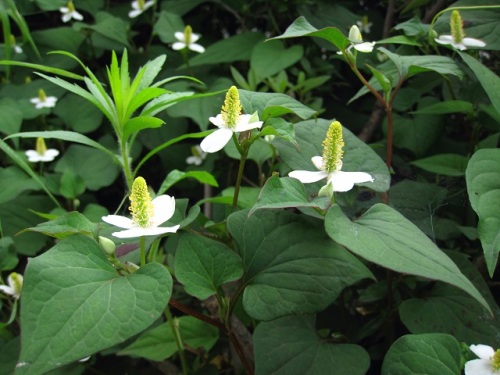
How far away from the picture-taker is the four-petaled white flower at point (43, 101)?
1.35 metres

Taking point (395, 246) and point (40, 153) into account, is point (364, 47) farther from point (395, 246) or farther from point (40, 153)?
point (40, 153)

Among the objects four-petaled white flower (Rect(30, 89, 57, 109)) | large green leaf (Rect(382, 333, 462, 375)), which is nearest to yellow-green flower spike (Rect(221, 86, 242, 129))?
large green leaf (Rect(382, 333, 462, 375))

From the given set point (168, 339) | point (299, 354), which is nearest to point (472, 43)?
point (299, 354)

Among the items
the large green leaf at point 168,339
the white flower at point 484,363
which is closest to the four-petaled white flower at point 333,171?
the white flower at point 484,363

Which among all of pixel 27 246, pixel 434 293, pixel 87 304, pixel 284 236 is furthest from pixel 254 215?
pixel 27 246

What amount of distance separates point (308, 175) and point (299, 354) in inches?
8.7

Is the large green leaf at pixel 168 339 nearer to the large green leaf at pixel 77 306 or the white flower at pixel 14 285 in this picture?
the white flower at pixel 14 285

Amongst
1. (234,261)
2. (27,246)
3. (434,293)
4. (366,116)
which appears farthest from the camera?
(366,116)

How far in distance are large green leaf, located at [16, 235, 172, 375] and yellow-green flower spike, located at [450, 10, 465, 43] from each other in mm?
674

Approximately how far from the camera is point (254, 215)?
0.67m

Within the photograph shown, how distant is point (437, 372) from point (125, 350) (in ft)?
1.63

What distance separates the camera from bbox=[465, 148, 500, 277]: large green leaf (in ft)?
2.03

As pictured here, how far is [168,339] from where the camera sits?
3.00 feet

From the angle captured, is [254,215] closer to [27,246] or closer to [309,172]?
[309,172]
